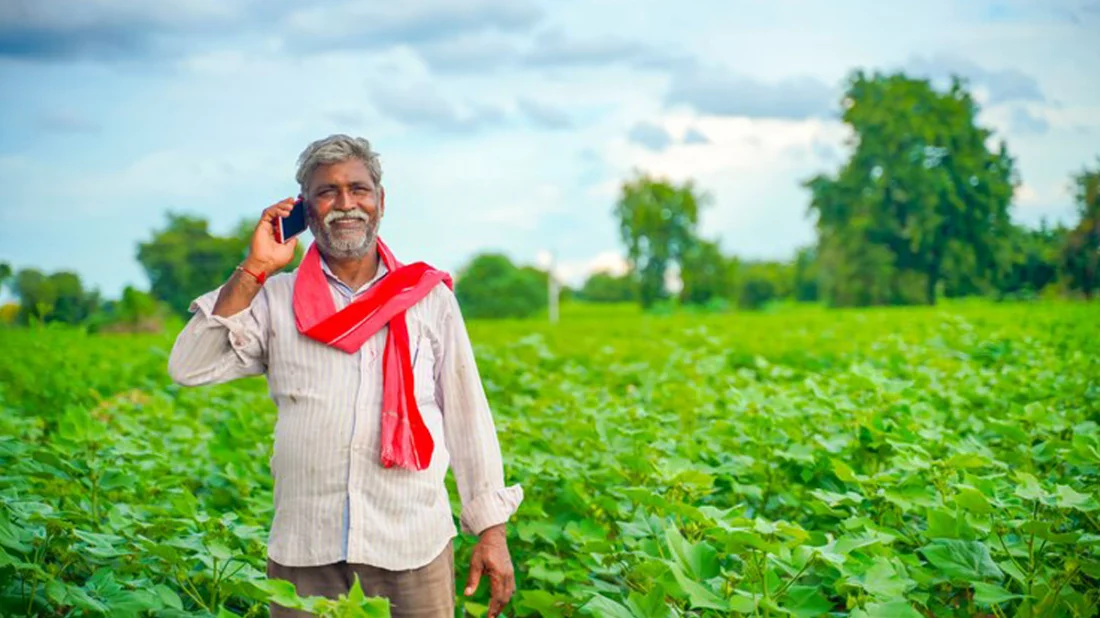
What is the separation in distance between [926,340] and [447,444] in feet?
27.9

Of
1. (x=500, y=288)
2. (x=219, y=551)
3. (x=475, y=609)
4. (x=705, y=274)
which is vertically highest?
(x=705, y=274)

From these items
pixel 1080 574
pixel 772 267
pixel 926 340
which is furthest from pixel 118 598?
pixel 772 267

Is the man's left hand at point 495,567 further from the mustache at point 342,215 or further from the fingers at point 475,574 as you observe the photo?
the mustache at point 342,215

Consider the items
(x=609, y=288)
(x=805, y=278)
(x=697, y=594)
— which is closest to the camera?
(x=697, y=594)

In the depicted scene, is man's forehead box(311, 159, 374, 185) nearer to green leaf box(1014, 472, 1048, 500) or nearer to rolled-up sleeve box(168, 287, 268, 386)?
rolled-up sleeve box(168, 287, 268, 386)

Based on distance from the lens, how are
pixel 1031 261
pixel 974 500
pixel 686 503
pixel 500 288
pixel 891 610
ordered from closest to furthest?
pixel 891 610 < pixel 974 500 < pixel 686 503 < pixel 1031 261 < pixel 500 288

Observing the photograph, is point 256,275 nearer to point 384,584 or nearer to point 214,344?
point 214,344

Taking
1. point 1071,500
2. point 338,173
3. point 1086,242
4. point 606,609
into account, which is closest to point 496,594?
point 606,609

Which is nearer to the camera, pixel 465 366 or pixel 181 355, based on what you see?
pixel 181 355

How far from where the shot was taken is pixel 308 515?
8.98 ft

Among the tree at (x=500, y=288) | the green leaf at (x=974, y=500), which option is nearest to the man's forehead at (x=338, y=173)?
the green leaf at (x=974, y=500)

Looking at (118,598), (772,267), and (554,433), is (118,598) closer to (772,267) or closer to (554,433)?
(554,433)

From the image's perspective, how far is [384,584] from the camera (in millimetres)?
2773

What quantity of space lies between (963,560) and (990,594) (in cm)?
26
